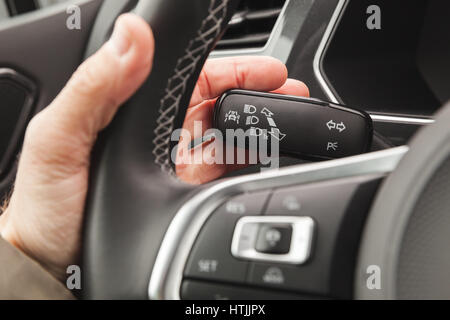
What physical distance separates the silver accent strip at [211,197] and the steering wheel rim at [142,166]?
1cm

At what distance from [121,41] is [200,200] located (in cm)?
18

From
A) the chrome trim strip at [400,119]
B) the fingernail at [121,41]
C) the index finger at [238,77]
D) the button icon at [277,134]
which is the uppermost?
the fingernail at [121,41]

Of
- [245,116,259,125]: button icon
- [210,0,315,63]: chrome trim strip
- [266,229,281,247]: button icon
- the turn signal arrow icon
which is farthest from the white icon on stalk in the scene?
[210,0,315,63]: chrome trim strip

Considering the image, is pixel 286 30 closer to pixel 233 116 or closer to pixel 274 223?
pixel 233 116

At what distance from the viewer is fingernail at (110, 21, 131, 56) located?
52cm

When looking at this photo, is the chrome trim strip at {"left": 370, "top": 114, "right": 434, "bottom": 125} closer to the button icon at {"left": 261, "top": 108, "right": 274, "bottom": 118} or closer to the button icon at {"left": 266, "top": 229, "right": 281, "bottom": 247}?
the button icon at {"left": 261, "top": 108, "right": 274, "bottom": 118}

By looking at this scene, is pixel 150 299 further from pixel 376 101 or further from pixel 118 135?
pixel 376 101

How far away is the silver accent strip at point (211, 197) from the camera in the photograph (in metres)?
0.51

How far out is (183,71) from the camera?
0.57m

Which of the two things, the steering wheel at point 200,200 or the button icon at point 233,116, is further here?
the button icon at point 233,116

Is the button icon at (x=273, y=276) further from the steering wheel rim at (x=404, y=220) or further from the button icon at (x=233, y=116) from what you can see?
the button icon at (x=233, y=116)

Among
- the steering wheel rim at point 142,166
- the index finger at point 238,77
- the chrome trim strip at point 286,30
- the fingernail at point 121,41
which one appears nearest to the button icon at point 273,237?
the steering wheel rim at point 142,166

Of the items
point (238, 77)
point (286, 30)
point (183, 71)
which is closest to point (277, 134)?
point (238, 77)

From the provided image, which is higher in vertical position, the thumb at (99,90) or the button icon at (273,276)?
the thumb at (99,90)
